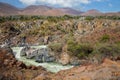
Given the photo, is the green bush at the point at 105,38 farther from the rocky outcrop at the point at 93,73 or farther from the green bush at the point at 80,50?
the rocky outcrop at the point at 93,73

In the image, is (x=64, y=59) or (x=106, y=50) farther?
(x=64, y=59)

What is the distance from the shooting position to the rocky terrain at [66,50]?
21.0 m

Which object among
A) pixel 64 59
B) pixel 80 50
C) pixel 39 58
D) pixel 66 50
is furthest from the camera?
pixel 66 50

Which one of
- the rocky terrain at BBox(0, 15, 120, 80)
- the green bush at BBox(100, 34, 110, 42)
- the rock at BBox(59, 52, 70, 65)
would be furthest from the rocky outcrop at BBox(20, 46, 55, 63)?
the green bush at BBox(100, 34, 110, 42)

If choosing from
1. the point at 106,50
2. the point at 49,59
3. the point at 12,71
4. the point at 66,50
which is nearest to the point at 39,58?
the point at 49,59

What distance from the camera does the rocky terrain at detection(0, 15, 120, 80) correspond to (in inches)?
825

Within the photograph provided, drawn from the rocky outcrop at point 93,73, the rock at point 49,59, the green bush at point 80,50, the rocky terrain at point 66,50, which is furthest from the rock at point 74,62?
the rocky outcrop at point 93,73

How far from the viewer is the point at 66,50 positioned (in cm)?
5828

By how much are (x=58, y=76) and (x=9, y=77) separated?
4.01 m

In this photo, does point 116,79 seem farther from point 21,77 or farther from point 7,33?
point 7,33

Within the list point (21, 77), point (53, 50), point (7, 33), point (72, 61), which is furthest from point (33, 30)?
point (21, 77)

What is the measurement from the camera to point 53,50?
59.8 metres

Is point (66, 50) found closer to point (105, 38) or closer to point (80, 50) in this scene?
point (80, 50)

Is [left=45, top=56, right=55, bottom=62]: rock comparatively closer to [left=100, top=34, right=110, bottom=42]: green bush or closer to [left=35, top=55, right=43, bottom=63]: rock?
[left=35, top=55, right=43, bottom=63]: rock
